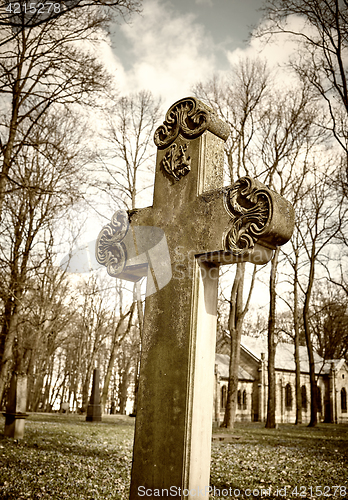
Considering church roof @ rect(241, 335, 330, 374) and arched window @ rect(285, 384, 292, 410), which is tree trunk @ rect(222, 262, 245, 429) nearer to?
church roof @ rect(241, 335, 330, 374)

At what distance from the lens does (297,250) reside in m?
21.8

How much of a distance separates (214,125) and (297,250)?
19.7 m

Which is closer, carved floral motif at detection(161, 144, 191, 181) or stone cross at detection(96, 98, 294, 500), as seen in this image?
stone cross at detection(96, 98, 294, 500)

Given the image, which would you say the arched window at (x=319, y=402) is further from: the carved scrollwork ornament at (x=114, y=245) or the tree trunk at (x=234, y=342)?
the carved scrollwork ornament at (x=114, y=245)

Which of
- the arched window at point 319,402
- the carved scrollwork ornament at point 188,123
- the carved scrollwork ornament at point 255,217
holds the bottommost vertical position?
the arched window at point 319,402

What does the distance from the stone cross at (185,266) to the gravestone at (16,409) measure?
723 cm

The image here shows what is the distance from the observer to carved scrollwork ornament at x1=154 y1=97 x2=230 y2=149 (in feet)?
10.2

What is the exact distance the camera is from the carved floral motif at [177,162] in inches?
124

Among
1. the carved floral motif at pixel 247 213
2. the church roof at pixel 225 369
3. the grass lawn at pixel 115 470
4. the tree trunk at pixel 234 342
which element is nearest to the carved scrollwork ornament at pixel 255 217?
the carved floral motif at pixel 247 213

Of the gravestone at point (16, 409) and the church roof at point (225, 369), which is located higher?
the church roof at point (225, 369)

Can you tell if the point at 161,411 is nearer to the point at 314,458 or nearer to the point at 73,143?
the point at 314,458

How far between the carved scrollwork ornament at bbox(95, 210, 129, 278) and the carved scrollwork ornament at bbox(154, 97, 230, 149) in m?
0.72

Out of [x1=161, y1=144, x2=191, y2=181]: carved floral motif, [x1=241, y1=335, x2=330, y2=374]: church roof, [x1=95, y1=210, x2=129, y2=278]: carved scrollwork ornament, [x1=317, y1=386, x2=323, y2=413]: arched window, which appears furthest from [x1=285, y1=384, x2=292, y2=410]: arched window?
[x1=161, y1=144, x2=191, y2=181]: carved floral motif

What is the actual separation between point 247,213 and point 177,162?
80 cm
